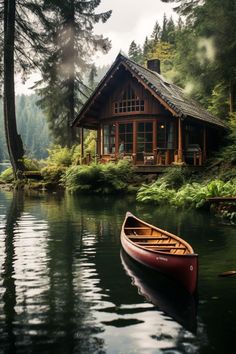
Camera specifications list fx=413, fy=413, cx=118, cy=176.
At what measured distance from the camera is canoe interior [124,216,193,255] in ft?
26.7

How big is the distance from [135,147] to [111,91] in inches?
184

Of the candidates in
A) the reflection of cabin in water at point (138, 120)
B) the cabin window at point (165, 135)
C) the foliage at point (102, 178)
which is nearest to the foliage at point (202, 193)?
the foliage at point (102, 178)

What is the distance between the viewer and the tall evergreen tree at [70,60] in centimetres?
3647

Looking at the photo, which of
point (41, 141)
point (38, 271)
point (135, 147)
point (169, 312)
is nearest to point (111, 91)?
point (135, 147)

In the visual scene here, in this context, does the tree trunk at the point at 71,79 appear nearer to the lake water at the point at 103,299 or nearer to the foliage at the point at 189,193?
the foliage at the point at 189,193

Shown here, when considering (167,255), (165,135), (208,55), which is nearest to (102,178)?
(165,135)

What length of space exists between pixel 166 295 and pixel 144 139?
22262mm

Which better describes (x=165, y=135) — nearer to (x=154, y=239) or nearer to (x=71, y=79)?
(x=71, y=79)

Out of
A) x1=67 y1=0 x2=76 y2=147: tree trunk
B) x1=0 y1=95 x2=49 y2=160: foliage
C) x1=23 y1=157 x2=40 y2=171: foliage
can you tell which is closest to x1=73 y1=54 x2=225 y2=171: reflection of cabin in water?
x1=23 y1=157 x2=40 y2=171: foliage

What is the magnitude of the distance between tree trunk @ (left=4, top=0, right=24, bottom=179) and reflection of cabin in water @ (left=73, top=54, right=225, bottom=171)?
4.78m

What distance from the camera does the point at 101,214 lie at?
16625mm

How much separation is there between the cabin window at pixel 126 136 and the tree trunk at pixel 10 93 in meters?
7.59

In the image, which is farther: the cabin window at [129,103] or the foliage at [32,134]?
the foliage at [32,134]

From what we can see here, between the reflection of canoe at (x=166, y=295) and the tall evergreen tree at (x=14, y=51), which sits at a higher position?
the tall evergreen tree at (x=14, y=51)
